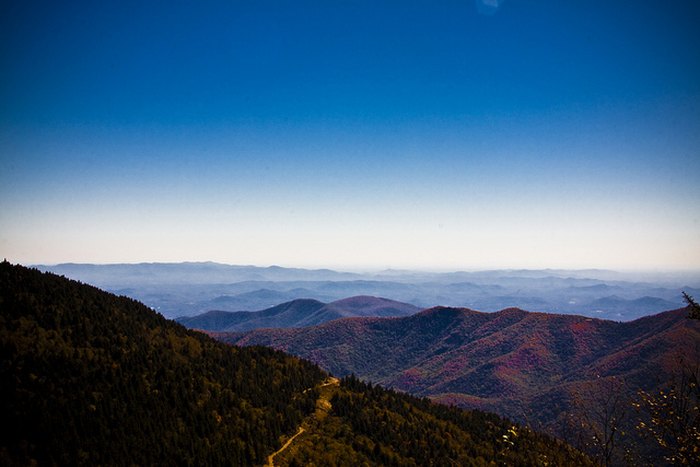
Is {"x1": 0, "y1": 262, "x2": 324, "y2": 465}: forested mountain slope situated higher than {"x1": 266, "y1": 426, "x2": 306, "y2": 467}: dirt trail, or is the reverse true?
{"x1": 0, "y1": 262, "x2": 324, "y2": 465}: forested mountain slope

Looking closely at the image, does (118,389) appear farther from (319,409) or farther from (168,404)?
(319,409)

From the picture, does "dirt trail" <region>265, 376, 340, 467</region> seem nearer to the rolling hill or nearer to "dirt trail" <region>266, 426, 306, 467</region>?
"dirt trail" <region>266, 426, 306, 467</region>

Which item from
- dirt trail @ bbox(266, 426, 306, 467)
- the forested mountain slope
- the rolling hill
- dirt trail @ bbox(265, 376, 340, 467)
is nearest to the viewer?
the forested mountain slope

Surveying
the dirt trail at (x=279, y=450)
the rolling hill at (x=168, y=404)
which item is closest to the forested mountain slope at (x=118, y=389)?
the rolling hill at (x=168, y=404)

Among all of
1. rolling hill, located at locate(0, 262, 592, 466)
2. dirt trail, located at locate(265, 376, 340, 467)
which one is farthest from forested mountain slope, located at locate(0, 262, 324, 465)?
dirt trail, located at locate(265, 376, 340, 467)

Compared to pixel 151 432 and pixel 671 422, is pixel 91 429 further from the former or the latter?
pixel 671 422

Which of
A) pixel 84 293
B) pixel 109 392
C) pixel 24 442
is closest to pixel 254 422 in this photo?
pixel 109 392

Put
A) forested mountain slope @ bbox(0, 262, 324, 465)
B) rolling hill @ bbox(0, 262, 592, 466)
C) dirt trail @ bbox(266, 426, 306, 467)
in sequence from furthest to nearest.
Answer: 1. dirt trail @ bbox(266, 426, 306, 467)
2. rolling hill @ bbox(0, 262, 592, 466)
3. forested mountain slope @ bbox(0, 262, 324, 465)

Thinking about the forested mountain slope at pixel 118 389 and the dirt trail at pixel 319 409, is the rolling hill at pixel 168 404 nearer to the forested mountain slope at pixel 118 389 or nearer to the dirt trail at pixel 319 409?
the forested mountain slope at pixel 118 389

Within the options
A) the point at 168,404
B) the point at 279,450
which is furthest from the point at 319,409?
the point at 168,404
